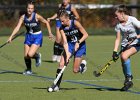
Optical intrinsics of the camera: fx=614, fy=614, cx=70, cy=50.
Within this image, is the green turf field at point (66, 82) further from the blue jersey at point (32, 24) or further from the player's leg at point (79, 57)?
the blue jersey at point (32, 24)

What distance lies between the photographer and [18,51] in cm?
2003

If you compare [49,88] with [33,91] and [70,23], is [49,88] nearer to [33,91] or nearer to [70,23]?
[33,91]

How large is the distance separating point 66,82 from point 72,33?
4.51 ft

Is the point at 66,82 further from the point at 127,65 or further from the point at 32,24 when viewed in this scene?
the point at 32,24

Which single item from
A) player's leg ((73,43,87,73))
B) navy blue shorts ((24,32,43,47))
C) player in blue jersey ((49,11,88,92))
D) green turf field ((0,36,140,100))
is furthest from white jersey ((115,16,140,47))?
navy blue shorts ((24,32,43,47))

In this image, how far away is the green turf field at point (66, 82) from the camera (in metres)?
10.0

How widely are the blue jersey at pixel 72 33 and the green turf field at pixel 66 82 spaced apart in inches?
35.2

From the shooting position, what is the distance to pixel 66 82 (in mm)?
12062

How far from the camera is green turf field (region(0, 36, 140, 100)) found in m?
10.0

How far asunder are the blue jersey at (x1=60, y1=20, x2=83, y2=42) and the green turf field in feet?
2.94

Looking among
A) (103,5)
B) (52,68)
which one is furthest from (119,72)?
(103,5)

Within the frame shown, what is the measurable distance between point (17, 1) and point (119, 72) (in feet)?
56.7

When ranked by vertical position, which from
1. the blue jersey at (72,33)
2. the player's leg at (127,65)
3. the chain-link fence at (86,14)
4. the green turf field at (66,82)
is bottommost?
the chain-link fence at (86,14)

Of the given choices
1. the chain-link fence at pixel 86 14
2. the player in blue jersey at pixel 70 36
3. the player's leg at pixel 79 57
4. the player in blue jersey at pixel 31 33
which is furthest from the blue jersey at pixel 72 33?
the chain-link fence at pixel 86 14
